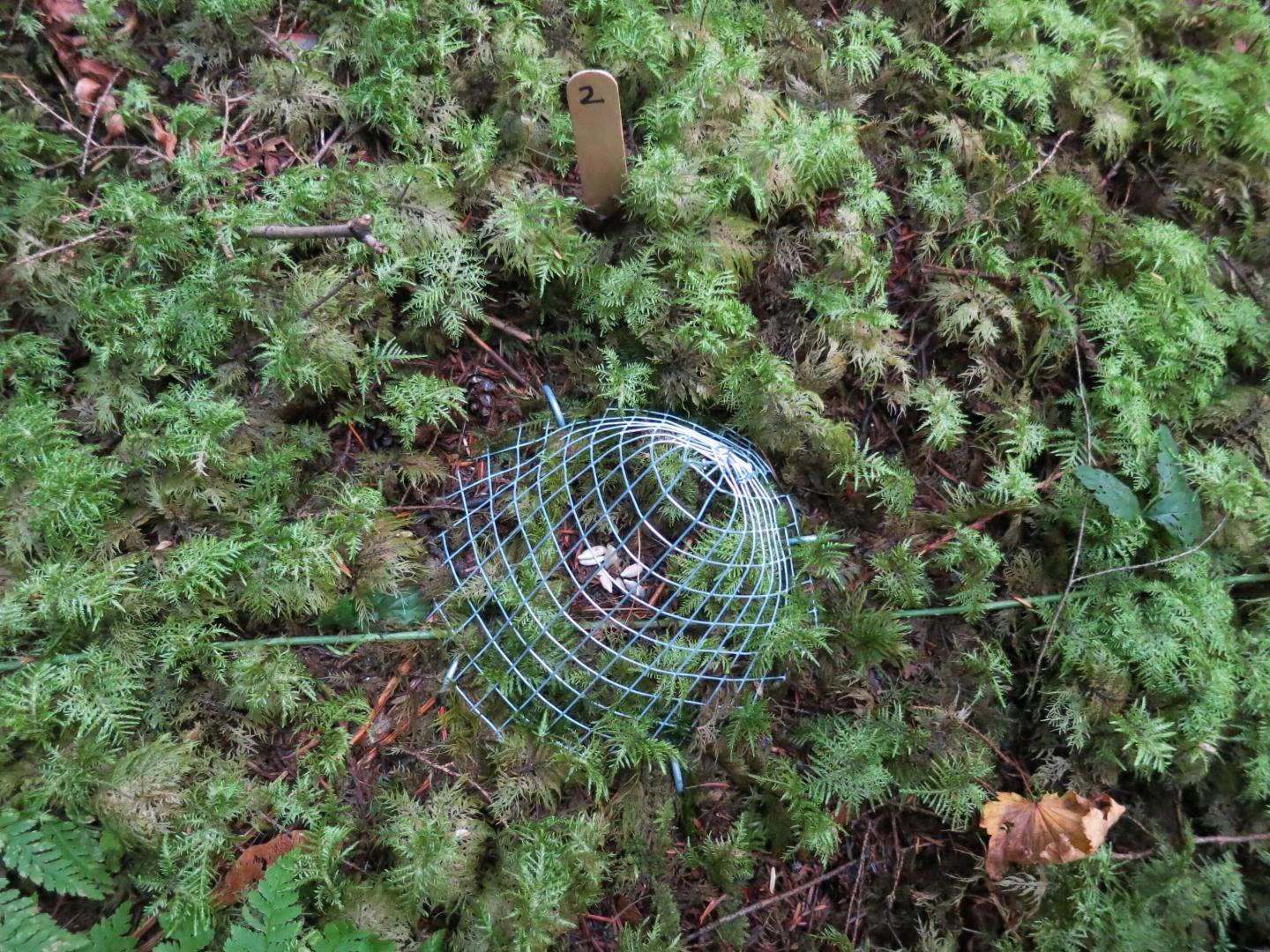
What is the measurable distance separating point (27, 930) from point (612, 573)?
1727mm

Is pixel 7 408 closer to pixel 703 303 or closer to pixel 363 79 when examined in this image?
pixel 363 79

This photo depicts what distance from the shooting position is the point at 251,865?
2.00 m

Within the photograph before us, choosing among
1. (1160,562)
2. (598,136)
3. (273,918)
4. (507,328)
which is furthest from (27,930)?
(1160,562)

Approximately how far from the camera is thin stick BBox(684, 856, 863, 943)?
221 centimetres

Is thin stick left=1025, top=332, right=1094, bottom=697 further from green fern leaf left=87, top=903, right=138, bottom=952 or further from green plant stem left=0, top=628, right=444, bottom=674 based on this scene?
green fern leaf left=87, top=903, right=138, bottom=952

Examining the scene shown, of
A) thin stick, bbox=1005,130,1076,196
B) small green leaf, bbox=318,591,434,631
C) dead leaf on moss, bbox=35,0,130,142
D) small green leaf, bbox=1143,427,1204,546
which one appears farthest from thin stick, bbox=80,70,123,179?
small green leaf, bbox=1143,427,1204,546

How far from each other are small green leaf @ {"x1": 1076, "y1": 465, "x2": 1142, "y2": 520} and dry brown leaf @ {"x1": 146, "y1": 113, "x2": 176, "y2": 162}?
3.26 m

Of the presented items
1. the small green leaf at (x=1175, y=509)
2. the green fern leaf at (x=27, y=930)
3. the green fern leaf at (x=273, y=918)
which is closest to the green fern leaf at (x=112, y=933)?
the green fern leaf at (x=27, y=930)

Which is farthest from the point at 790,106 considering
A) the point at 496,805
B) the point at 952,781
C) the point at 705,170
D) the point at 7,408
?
the point at 7,408

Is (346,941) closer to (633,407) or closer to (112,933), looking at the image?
(112,933)

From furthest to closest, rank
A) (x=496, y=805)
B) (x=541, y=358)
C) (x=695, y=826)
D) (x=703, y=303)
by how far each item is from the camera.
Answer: (x=541, y=358) → (x=703, y=303) → (x=695, y=826) → (x=496, y=805)

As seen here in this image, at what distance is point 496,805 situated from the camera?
2.15 metres

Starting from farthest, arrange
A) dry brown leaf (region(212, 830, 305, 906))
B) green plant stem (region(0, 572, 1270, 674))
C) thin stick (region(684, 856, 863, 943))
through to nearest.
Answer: thin stick (region(684, 856, 863, 943)) < green plant stem (region(0, 572, 1270, 674)) < dry brown leaf (region(212, 830, 305, 906))

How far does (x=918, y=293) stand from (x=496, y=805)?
227cm
